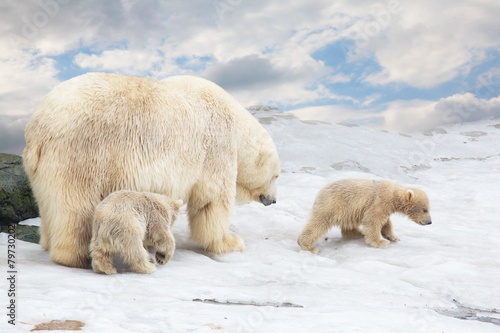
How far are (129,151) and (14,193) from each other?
340 centimetres

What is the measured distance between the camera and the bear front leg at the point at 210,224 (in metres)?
7.32

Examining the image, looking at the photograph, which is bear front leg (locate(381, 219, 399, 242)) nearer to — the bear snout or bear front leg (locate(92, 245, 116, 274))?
the bear snout

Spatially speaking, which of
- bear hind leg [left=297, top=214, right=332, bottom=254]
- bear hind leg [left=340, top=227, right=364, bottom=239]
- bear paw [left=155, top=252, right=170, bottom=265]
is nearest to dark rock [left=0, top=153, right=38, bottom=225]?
bear paw [left=155, top=252, right=170, bottom=265]

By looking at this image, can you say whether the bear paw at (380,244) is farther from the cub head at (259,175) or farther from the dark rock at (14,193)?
the dark rock at (14,193)

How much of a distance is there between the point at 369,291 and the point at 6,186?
21.4 ft

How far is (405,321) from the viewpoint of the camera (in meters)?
4.14

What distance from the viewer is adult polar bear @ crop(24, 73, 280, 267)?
18.9ft

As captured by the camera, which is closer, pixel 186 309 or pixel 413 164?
pixel 186 309

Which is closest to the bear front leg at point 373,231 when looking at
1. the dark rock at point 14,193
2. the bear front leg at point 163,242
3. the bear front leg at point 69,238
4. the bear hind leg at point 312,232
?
the bear hind leg at point 312,232

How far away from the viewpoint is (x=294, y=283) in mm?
5688

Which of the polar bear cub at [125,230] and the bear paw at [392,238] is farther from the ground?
the polar bear cub at [125,230]

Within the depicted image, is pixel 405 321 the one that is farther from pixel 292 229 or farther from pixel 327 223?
pixel 292 229

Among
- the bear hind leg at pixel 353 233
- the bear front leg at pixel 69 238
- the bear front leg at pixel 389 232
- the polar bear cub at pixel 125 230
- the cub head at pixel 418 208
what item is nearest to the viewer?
the polar bear cub at pixel 125 230

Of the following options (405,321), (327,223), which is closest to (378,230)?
(327,223)
